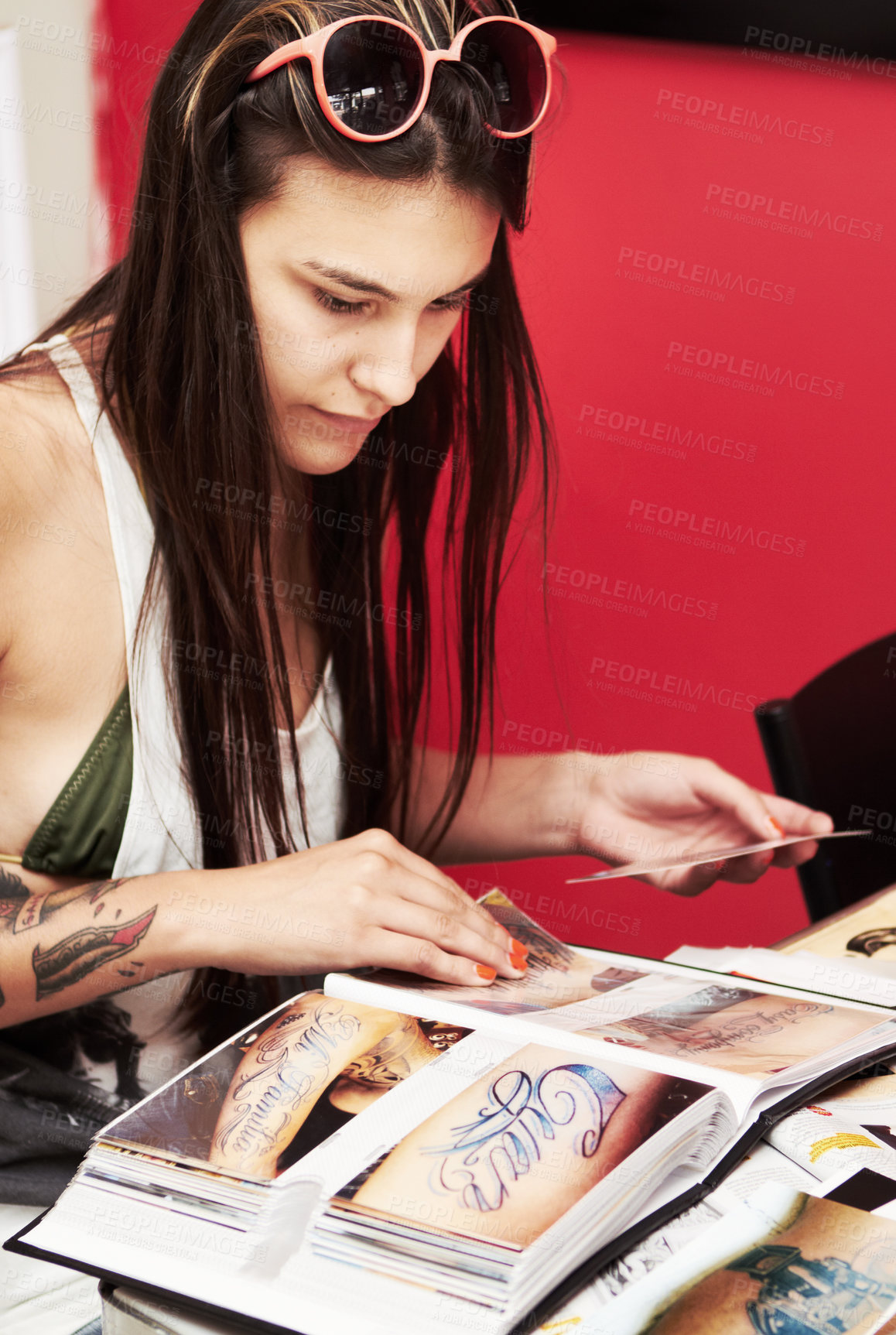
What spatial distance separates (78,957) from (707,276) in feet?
4.30

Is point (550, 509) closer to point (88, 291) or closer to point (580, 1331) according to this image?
point (88, 291)

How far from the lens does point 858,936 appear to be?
935 millimetres

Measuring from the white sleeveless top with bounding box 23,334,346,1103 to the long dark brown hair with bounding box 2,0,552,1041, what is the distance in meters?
0.01

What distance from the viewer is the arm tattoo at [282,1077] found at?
52cm

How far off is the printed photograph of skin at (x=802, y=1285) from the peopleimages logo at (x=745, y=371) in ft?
4.43

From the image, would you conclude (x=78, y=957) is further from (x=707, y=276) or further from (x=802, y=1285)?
(x=707, y=276)

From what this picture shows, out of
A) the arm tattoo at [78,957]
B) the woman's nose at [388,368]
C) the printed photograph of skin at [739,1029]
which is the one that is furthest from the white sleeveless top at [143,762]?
the printed photograph of skin at [739,1029]

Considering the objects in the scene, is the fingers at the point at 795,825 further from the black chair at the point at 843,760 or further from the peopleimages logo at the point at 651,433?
the peopleimages logo at the point at 651,433

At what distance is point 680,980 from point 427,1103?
258 mm

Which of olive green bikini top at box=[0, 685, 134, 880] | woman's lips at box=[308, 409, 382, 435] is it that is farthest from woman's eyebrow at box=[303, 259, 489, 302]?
olive green bikini top at box=[0, 685, 134, 880]

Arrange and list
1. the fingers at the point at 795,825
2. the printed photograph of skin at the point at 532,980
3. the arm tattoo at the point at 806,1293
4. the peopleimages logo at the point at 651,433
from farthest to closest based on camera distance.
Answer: the peopleimages logo at the point at 651,433 → the fingers at the point at 795,825 → the printed photograph of skin at the point at 532,980 → the arm tattoo at the point at 806,1293

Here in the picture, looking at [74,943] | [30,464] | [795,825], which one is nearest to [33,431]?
[30,464]

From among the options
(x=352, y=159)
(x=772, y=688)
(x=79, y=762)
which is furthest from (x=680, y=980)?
(x=772, y=688)

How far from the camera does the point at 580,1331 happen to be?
45 cm
